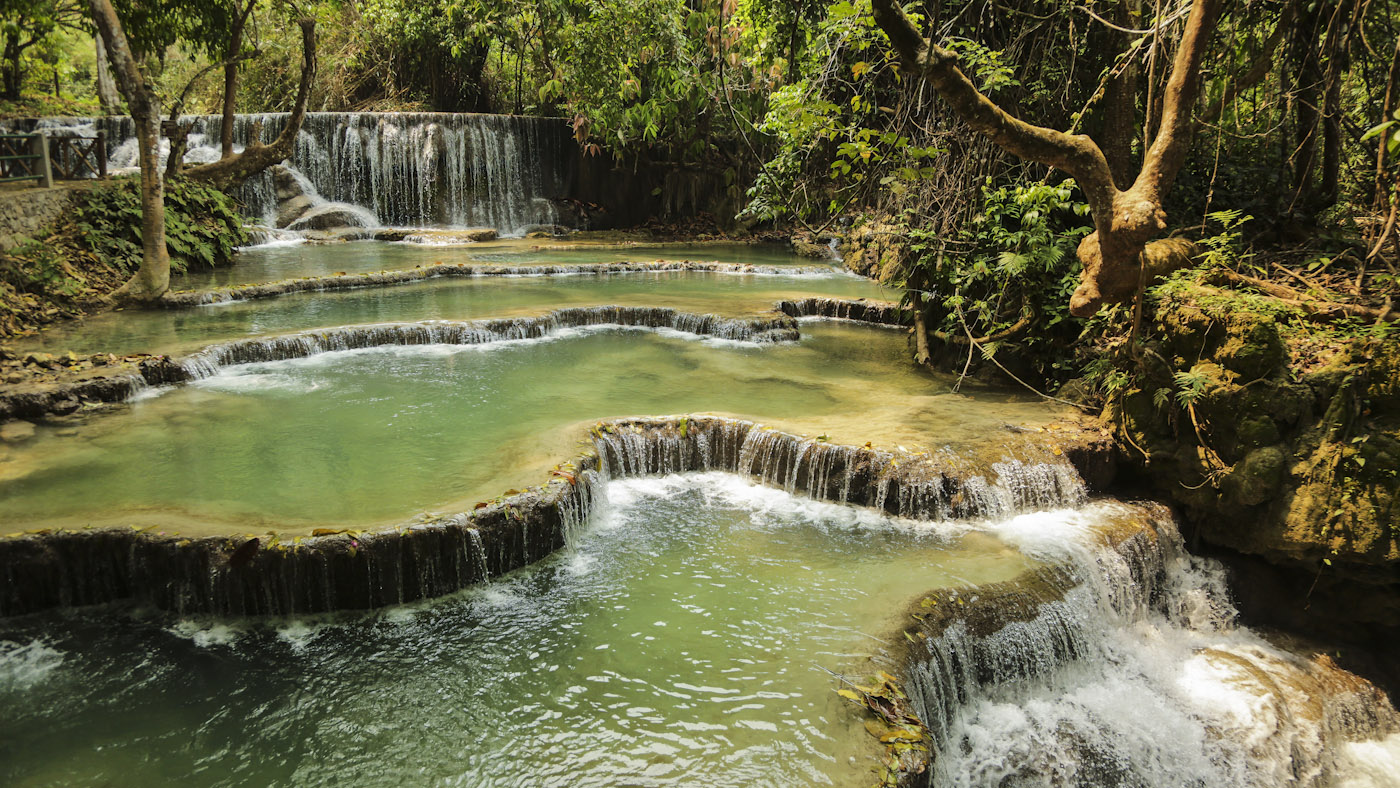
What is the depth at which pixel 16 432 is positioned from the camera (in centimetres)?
654

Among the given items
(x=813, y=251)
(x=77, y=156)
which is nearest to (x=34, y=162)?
(x=77, y=156)

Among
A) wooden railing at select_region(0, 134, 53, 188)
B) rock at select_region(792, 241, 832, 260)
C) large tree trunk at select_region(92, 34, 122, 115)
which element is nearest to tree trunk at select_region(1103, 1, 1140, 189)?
rock at select_region(792, 241, 832, 260)

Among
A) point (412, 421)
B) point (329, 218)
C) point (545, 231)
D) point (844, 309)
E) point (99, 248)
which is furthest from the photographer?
point (545, 231)

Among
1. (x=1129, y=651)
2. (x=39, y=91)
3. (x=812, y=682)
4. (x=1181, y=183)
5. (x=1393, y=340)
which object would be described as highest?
(x=39, y=91)

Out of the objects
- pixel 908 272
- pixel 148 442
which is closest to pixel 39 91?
pixel 148 442

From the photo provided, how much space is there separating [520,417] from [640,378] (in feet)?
5.69

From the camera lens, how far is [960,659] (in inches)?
181

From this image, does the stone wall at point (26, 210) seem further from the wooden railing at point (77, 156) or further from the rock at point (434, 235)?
the rock at point (434, 235)

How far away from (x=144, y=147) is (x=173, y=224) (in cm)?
342

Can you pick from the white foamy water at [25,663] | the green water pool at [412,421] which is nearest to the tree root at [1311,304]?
the green water pool at [412,421]

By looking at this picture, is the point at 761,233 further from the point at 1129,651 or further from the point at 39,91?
the point at 39,91

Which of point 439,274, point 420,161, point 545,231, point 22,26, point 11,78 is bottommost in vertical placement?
point 439,274

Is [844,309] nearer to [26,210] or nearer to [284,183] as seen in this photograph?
[26,210]

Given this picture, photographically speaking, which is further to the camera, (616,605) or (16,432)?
(16,432)
